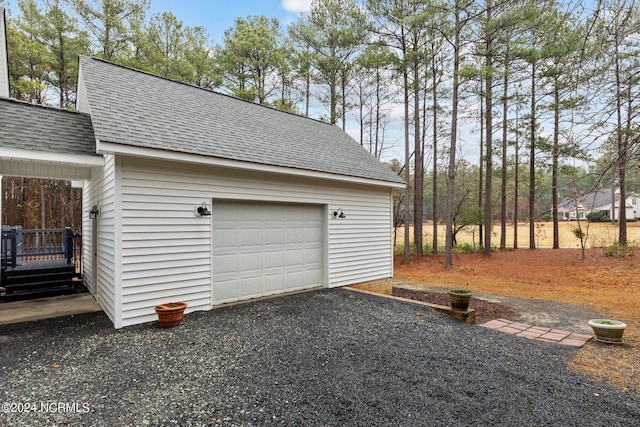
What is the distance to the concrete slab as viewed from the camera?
191 inches

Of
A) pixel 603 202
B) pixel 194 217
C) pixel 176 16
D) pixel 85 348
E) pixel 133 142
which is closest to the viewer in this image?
pixel 85 348

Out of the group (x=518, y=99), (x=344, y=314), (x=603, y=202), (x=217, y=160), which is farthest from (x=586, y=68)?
(x=603, y=202)

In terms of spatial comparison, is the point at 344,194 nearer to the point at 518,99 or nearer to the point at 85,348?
the point at 85,348

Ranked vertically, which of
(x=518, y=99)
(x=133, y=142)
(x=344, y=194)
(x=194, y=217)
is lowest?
(x=194, y=217)

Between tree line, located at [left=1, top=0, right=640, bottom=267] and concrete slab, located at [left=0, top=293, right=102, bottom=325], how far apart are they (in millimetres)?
10181

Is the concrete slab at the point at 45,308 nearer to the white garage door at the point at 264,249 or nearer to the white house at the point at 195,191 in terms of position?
the white house at the point at 195,191

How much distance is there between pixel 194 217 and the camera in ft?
16.6

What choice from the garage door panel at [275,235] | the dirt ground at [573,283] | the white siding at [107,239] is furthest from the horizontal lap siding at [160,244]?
the dirt ground at [573,283]

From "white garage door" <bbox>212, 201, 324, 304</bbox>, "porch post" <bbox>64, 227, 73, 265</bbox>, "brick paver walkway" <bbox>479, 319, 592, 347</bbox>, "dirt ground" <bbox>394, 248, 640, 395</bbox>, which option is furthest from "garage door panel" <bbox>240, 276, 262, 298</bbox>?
"dirt ground" <bbox>394, 248, 640, 395</bbox>

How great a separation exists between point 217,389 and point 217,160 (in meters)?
3.37

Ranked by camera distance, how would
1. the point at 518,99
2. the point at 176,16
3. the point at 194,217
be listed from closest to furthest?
1. the point at 194,217
2. the point at 518,99
3. the point at 176,16

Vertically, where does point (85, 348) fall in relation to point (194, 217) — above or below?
below

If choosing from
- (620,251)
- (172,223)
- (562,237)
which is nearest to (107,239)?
(172,223)

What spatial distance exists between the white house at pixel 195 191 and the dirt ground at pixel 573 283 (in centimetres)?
335
